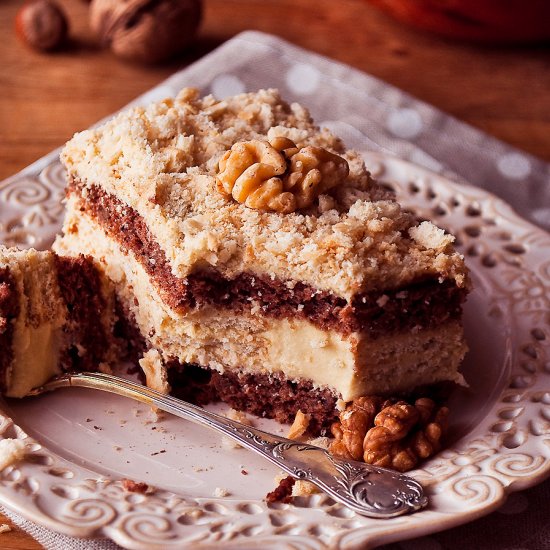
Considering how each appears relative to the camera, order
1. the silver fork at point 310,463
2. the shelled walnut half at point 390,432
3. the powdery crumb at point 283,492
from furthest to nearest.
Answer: the shelled walnut half at point 390,432 < the powdery crumb at point 283,492 < the silver fork at point 310,463

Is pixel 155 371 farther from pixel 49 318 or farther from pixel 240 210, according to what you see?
pixel 240 210

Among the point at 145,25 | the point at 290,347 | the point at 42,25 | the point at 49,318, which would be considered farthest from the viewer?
the point at 42,25

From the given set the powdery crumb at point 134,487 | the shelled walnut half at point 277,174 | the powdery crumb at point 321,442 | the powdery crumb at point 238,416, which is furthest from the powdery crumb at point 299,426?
the shelled walnut half at point 277,174

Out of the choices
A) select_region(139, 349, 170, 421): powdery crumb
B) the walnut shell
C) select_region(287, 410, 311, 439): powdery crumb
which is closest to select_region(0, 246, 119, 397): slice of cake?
select_region(139, 349, 170, 421): powdery crumb

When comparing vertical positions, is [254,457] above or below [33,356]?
below

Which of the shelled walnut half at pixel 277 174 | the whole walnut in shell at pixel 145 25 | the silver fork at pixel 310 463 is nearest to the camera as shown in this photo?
the silver fork at pixel 310 463

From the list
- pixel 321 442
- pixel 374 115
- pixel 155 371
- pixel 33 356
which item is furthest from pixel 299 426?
pixel 374 115

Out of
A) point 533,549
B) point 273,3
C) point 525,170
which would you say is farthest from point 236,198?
point 273,3

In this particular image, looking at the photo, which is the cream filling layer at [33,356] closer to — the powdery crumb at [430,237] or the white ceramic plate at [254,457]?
the white ceramic plate at [254,457]
